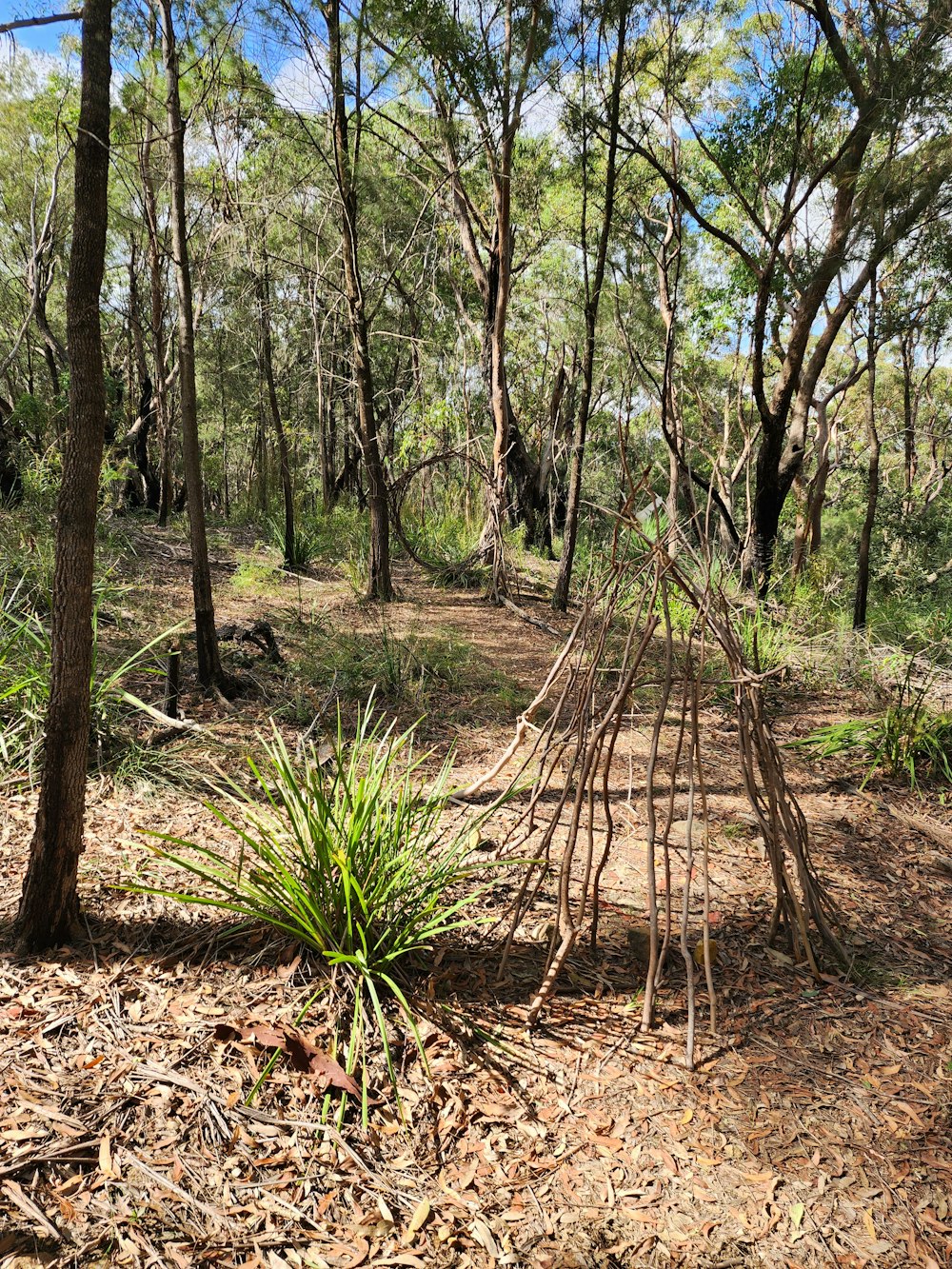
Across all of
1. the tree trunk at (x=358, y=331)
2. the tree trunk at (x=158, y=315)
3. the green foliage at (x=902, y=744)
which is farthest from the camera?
the tree trunk at (x=158, y=315)

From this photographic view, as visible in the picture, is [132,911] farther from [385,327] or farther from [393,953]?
[385,327]

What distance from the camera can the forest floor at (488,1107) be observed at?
163 centimetres

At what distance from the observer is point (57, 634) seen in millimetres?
2090

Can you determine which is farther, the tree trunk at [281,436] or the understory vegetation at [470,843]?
the tree trunk at [281,436]

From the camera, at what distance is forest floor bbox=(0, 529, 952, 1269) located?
163cm

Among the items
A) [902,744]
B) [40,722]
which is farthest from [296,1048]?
[902,744]

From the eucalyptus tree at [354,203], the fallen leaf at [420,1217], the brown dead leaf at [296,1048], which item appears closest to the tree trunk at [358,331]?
the eucalyptus tree at [354,203]

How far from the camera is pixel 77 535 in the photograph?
2070 millimetres

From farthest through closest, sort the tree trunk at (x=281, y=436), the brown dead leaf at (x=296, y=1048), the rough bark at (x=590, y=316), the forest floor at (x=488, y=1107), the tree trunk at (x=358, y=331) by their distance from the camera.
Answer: the tree trunk at (x=281, y=436) → the rough bark at (x=590, y=316) → the tree trunk at (x=358, y=331) → the brown dead leaf at (x=296, y=1048) → the forest floor at (x=488, y=1107)

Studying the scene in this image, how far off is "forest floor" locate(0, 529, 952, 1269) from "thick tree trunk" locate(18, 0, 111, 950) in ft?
0.94

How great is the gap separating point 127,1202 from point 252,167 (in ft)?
39.6

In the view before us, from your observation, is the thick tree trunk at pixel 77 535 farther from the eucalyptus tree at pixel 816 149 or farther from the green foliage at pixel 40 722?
the eucalyptus tree at pixel 816 149

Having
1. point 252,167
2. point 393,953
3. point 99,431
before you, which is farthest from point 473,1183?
point 252,167

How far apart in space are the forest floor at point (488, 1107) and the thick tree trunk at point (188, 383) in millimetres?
1394
